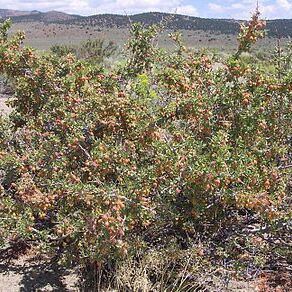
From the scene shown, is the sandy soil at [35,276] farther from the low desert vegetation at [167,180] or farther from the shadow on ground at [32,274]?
the low desert vegetation at [167,180]

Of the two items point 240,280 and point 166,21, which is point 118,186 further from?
point 166,21

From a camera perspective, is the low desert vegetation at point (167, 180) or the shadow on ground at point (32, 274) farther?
the shadow on ground at point (32, 274)

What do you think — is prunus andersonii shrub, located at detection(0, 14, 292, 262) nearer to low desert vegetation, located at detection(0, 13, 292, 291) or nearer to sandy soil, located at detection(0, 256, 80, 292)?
low desert vegetation, located at detection(0, 13, 292, 291)

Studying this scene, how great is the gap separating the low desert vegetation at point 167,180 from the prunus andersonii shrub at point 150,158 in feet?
0.04

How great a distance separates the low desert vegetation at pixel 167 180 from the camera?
4523 millimetres

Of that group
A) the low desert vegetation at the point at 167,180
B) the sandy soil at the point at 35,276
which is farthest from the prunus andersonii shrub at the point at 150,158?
the sandy soil at the point at 35,276

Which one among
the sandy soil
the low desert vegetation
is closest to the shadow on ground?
the sandy soil

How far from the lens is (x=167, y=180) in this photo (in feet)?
15.6

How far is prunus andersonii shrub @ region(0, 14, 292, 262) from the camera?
4496 millimetres

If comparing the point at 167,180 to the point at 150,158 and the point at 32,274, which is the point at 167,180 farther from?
the point at 32,274

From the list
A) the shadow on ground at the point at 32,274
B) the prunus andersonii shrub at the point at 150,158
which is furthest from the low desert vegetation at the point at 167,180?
the shadow on ground at the point at 32,274

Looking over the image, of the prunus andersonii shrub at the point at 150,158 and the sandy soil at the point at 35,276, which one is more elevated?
the prunus andersonii shrub at the point at 150,158

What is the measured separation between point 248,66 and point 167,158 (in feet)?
4.70

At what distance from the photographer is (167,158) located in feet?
14.8
